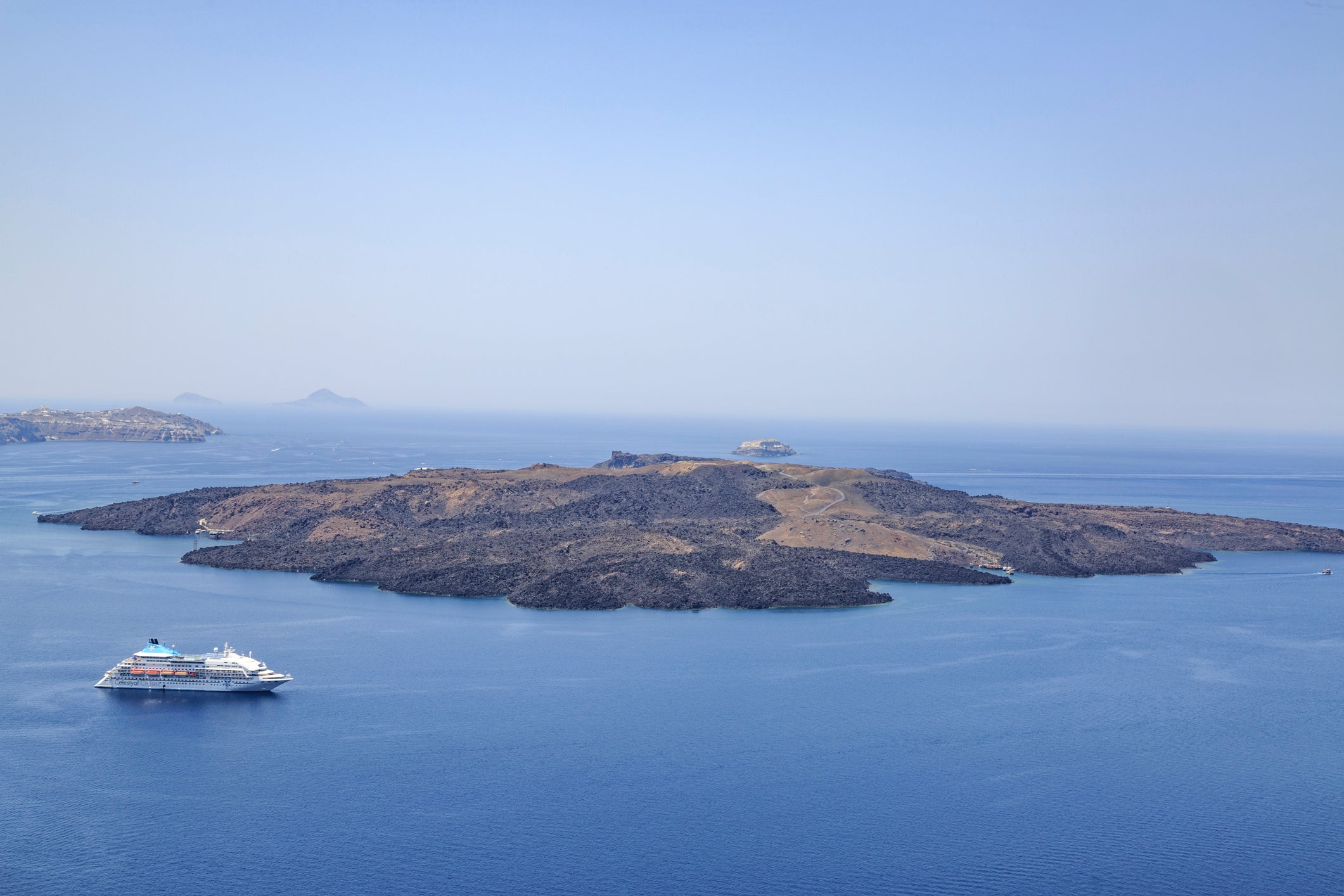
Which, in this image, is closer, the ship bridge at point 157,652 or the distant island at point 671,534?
the ship bridge at point 157,652

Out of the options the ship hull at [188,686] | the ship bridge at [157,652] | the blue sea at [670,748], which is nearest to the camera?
the blue sea at [670,748]

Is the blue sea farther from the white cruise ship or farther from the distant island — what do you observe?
the distant island

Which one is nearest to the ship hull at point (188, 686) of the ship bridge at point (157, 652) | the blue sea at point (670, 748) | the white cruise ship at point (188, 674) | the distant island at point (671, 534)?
the white cruise ship at point (188, 674)

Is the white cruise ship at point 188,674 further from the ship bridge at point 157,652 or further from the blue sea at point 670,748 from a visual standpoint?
the blue sea at point 670,748

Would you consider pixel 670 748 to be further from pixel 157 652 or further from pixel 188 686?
pixel 157 652

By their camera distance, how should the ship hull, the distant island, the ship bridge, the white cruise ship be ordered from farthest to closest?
1. the distant island
2. the ship bridge
3. the white cruise ship
4. the ship hull

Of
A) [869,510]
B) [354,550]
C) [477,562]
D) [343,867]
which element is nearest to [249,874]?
[343,867]

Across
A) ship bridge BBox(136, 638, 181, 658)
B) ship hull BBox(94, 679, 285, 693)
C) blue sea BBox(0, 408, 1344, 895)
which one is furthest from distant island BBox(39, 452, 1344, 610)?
ship bridge BBox(136, 638, 181, 658)
